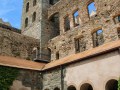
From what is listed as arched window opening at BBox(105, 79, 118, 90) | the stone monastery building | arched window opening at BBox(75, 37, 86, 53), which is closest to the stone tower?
the stone monastery building

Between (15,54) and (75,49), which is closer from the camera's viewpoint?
(75,49)

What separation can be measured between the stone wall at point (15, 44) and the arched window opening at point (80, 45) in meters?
5.05

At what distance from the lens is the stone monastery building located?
10359 millimetres

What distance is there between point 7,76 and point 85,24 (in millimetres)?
8475

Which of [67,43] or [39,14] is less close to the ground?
[39,14]

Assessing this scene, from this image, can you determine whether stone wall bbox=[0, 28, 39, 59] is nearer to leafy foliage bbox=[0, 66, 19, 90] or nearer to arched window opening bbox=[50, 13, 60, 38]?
arched window opening bbox=[50, 13, 60, 38]

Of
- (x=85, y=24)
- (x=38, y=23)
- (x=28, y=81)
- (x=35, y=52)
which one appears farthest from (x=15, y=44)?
(x=85, y=24)

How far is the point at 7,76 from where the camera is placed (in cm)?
1201

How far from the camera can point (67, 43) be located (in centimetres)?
1816

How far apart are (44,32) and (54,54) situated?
3545mm

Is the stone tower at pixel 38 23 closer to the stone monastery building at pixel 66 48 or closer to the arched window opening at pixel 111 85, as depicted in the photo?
the stone monastery building at pixel 66 48

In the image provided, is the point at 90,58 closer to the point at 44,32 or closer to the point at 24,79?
the point at 24,79

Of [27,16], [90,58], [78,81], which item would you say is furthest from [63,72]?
[27,16]

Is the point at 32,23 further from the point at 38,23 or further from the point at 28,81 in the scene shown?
the point at 28,81
